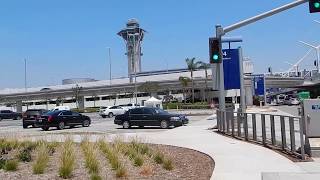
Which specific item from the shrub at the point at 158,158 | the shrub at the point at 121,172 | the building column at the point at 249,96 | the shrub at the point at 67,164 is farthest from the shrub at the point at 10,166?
the building column at the point at 249,96

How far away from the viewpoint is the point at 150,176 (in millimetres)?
11367

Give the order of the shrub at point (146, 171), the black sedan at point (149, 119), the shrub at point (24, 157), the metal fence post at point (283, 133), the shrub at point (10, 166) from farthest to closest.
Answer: the black sedan at point (149, 119) < the metal fence post at point (283, 133) < the shrub at point (24, 157) < the shrub at point (10, 166) < the shrub at point (146, 171)

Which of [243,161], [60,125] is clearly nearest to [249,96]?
[60,125]

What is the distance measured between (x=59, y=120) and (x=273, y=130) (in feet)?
81.2

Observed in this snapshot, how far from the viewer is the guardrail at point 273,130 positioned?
14.7 meters

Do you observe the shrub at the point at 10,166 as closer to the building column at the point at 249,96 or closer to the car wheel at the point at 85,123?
the car wheel at the point at 85,123

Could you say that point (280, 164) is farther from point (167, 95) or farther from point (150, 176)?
point (167, 95)

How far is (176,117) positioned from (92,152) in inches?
867

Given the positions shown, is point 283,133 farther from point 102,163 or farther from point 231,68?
point 231,68

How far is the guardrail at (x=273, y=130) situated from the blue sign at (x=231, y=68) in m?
12.1

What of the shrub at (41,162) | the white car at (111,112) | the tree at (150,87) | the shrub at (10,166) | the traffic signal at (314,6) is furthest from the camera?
the tree at (150,87)

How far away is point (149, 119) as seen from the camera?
1387 inches

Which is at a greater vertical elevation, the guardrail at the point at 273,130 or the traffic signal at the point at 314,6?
the traffic signal at the point at 314,6

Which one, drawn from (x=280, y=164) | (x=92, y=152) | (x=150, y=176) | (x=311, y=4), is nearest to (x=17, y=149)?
(x=92, y=152)
